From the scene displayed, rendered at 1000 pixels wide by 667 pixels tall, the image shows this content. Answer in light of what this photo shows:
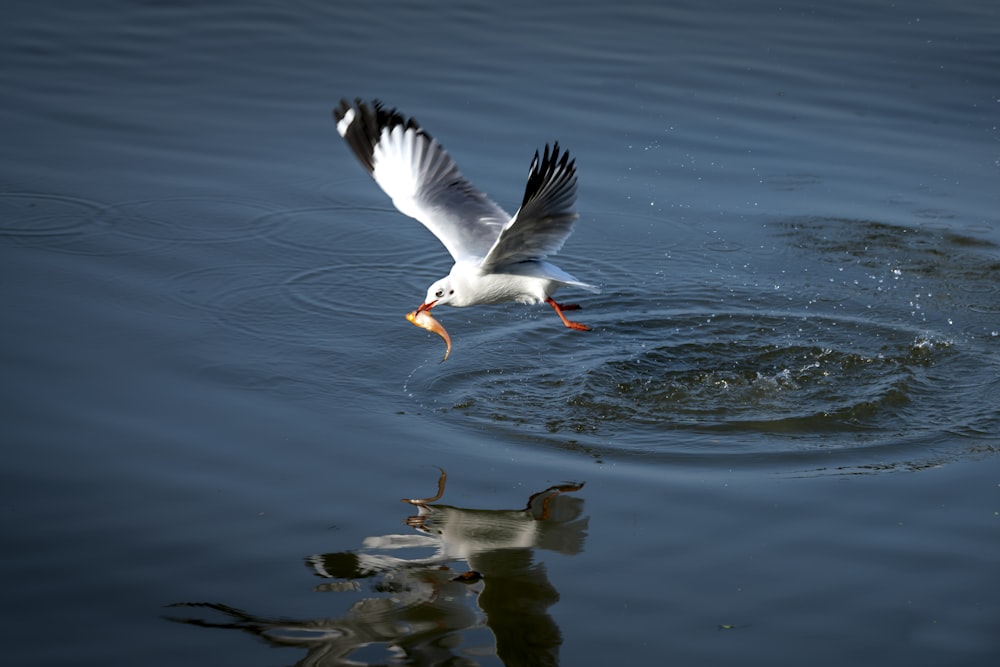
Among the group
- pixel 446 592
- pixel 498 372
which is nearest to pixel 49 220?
pixel 498 372

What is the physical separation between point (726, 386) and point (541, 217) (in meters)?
1.37

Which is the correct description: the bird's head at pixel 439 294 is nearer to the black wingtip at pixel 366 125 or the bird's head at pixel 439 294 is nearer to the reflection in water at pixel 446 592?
the black wingtip at pixel 366 125

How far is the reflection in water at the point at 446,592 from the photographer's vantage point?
420 cm

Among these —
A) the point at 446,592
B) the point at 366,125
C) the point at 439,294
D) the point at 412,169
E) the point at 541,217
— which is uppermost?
the point at 366,125

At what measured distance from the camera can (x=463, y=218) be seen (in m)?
7.27

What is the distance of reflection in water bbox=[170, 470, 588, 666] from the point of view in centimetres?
420

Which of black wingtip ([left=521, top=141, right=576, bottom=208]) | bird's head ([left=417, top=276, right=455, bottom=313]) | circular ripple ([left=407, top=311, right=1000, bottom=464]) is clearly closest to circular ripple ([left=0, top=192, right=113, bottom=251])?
bird's head ([left=417, top=276, right=455, bottom=313])

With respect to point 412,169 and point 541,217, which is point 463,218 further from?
point 541,217

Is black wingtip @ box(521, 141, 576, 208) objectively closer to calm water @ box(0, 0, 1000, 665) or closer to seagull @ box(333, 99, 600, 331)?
seagull @ box(333, 99, 600, 331)

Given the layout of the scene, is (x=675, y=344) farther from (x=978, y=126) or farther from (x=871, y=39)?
(x=871, y=39)

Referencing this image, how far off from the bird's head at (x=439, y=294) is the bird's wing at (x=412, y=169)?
0.65 meters

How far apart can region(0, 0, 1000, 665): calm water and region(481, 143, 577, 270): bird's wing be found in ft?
2.18

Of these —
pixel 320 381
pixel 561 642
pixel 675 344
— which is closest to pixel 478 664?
pixel 561 642

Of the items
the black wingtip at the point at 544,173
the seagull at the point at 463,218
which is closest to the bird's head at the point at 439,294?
the seagull at the point at 463,218
